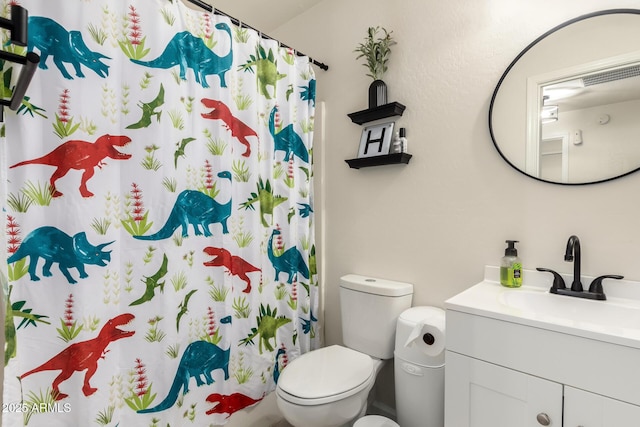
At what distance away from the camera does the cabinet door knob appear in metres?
0.87

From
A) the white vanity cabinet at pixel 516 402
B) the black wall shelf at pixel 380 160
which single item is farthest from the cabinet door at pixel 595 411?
the black wall shelf at pixel 380 160

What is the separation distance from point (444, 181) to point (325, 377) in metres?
1.06

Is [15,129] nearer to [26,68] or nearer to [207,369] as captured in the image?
[26,68]

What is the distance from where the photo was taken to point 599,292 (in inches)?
43.1

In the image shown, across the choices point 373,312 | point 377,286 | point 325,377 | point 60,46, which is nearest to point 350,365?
point 325,377

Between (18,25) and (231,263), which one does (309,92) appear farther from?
(18,25)

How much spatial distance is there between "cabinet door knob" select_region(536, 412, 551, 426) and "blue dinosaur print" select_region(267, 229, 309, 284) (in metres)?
1.21

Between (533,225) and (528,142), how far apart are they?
13.4 inches

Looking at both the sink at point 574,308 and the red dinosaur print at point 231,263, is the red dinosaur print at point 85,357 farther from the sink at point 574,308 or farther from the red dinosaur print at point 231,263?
the sink at point 574,308

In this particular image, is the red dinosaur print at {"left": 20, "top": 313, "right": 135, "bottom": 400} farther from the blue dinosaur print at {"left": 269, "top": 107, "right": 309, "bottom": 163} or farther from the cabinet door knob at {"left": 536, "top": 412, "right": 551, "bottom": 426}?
the cabinet door knob at {"left": 536, "top": 412, "right": 551, "bottom": 426}

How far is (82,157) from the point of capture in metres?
1.10

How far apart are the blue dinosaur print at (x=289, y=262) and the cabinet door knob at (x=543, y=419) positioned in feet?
3.98

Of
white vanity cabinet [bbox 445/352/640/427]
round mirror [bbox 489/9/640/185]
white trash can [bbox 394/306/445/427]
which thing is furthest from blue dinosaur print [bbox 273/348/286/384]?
round mirror [bbox 489/9/640/185]

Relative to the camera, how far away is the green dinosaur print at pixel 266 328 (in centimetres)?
162
